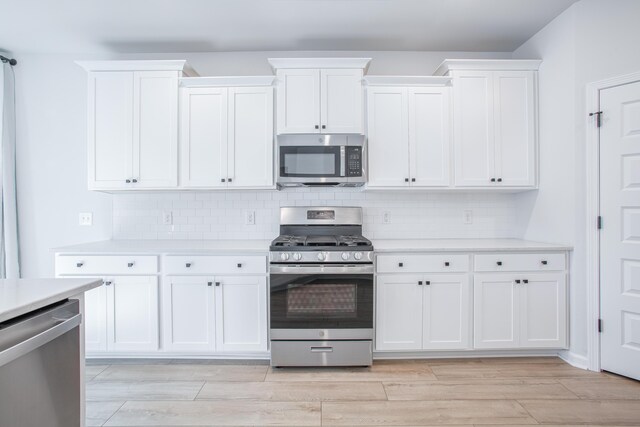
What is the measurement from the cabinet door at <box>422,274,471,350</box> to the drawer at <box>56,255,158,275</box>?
222 centimetres

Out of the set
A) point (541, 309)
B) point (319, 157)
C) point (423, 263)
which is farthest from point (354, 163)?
point (541, 309)

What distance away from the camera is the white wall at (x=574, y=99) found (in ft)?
7.36

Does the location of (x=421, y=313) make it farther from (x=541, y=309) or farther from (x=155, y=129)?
(x=155, y=129)

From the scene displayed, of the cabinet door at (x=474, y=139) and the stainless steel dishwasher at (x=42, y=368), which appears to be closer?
the stainless steel dishwasher at (x=42, y=368)

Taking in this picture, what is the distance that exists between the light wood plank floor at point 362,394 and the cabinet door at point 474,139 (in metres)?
1.57

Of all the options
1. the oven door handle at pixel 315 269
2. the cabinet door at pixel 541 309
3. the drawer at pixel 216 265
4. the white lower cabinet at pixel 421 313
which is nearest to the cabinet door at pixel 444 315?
the white lower cabinet at pixel 421 313

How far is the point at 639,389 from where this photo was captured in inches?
82.7

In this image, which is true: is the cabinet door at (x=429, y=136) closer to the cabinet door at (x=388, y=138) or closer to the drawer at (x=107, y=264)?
the cabinet door at (x=388, y=138)

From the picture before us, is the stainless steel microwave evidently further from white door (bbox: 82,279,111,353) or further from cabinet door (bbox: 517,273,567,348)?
white door (bbox: 82,279,111,353)

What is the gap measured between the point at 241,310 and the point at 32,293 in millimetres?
1499

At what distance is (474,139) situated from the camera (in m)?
2.74

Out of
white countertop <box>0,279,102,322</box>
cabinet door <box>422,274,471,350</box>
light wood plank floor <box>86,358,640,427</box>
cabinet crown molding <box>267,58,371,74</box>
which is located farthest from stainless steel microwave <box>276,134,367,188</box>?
white countertop <box>0,279,102,322</box>

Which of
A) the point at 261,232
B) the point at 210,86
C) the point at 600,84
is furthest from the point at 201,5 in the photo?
the point at 600,84

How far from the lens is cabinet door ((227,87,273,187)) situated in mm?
2711
